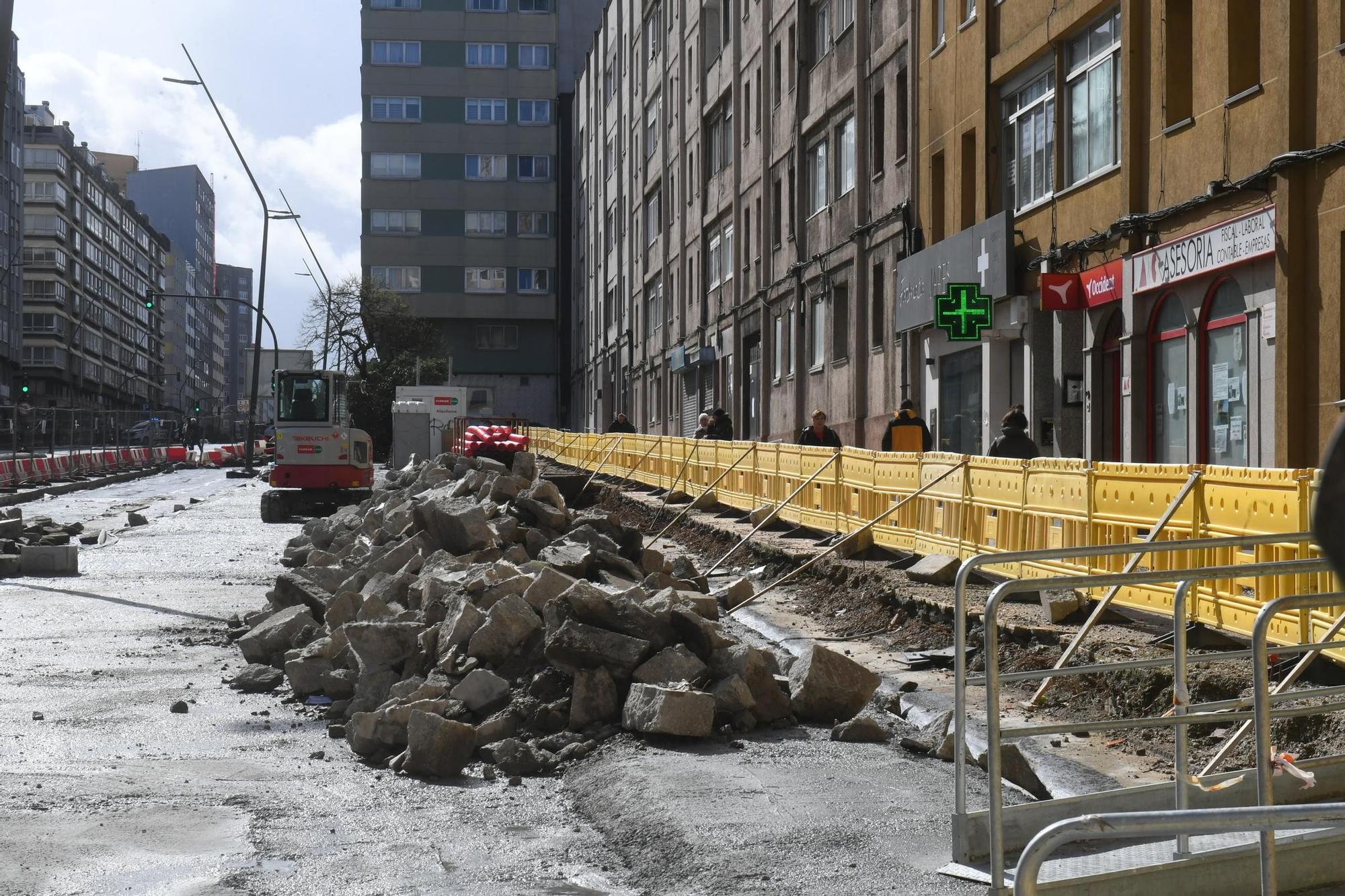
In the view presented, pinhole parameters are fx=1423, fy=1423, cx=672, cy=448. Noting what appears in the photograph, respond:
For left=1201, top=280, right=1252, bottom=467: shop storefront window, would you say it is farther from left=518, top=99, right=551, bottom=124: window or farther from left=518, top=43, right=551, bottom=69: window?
left=518, top=43, right=551, bottom=69: window

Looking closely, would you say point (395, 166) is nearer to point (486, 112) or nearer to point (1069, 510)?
point (486, 112)

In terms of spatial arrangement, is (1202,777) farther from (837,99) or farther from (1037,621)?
(837,99)

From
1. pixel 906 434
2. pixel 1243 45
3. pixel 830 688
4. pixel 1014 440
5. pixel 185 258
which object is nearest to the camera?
pixel 830 688

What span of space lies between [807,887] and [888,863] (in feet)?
1.31

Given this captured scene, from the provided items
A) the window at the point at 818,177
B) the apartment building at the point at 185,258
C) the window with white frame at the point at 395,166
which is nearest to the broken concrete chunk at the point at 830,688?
the window at the point at 818,177

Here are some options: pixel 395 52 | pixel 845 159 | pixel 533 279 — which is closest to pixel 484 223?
pixel 533 279

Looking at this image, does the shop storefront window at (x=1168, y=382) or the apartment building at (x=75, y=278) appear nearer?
the shop storefront window at (x=1168, y=382)

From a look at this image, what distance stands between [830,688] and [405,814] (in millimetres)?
2657

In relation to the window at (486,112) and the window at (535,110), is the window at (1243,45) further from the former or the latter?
the window at (535,110)

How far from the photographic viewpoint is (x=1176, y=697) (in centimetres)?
461

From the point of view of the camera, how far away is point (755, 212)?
36.8 meters

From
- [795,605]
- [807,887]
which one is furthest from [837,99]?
[807,887]

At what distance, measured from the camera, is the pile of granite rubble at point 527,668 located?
782 cm

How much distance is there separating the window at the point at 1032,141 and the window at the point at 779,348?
12383 millimetres
